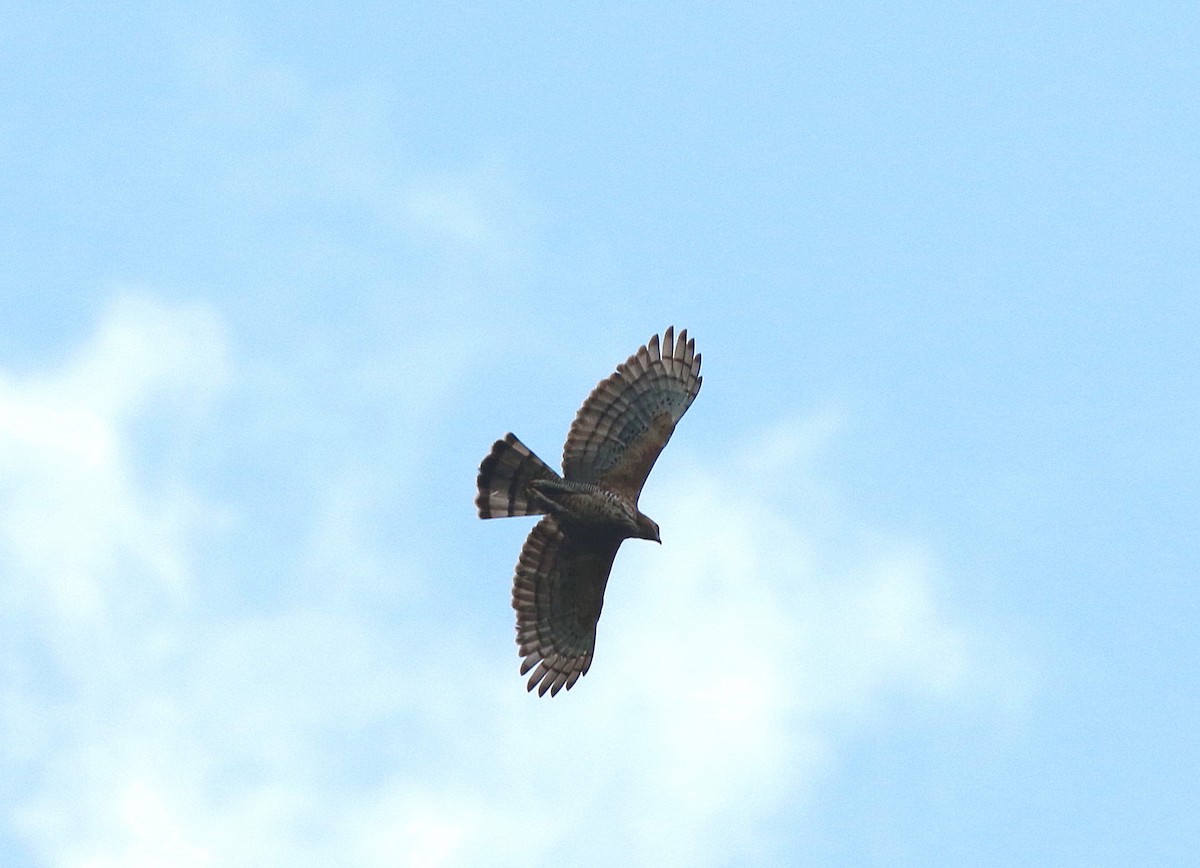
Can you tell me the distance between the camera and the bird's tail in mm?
20328

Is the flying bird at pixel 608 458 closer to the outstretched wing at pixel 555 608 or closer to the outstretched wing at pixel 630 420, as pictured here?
the outstretched wing at pixel 630 420

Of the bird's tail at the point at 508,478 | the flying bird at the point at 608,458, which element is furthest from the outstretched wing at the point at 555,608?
the bird's tail at the point at 508,478

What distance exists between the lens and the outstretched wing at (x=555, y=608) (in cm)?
2167

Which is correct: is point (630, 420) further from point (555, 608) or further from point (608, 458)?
point (555, 608)

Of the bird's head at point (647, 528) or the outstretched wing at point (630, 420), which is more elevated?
the outstretched wing at point (630, 420)

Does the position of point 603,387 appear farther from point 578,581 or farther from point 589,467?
point 578,581

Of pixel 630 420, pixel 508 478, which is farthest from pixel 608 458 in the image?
pixel 508 478

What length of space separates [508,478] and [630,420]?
145 cm

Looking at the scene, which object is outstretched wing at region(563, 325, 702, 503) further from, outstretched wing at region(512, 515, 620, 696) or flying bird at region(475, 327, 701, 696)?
outstretched wing at region(512, 515, 620, 696)

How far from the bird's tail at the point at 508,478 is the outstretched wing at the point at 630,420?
41cm

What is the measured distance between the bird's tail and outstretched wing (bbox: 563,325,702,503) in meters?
0.41

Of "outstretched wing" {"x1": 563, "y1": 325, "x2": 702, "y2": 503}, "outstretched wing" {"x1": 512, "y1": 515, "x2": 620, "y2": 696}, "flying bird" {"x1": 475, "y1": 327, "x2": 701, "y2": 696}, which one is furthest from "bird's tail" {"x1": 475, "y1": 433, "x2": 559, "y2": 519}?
"outstretched wing" {"x1": 512, "y1": 515, "x2": 620, "y2": 696}

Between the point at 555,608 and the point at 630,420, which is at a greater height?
the point at 630,420

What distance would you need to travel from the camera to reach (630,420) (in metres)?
20.6
